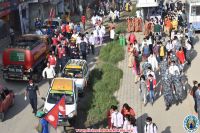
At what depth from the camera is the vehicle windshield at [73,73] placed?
23.9 m

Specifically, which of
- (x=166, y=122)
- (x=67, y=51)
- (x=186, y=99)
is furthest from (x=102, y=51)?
(x=166, y=122)

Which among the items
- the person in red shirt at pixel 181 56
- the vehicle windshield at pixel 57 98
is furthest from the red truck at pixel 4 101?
the person in red shirt at pixel 181 56

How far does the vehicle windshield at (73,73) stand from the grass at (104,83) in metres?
1.09

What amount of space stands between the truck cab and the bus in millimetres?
18541

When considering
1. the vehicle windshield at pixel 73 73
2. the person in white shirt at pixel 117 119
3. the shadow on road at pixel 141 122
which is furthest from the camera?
the vehicle windshield at pixel 73 73

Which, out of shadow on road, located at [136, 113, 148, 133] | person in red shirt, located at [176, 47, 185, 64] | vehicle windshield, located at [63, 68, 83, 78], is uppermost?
person in red shirt, located at [176, 47, 185, 64]

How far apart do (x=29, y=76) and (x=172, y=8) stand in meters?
25.7

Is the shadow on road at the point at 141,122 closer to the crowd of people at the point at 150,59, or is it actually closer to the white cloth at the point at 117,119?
the crowd of people at the point at 150,59

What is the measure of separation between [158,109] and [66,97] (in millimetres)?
4492

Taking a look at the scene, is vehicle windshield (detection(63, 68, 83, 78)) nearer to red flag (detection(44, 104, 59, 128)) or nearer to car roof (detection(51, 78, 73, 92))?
car roof (detection(51, 78, 73, 92))

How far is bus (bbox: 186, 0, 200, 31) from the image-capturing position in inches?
1441

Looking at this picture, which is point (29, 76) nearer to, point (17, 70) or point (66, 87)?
point (17, 70)

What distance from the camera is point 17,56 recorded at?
25219 mm

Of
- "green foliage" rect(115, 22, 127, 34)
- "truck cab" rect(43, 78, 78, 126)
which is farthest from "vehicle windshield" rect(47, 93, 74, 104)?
"green foliage" rect(115, 22, 127, 34)
